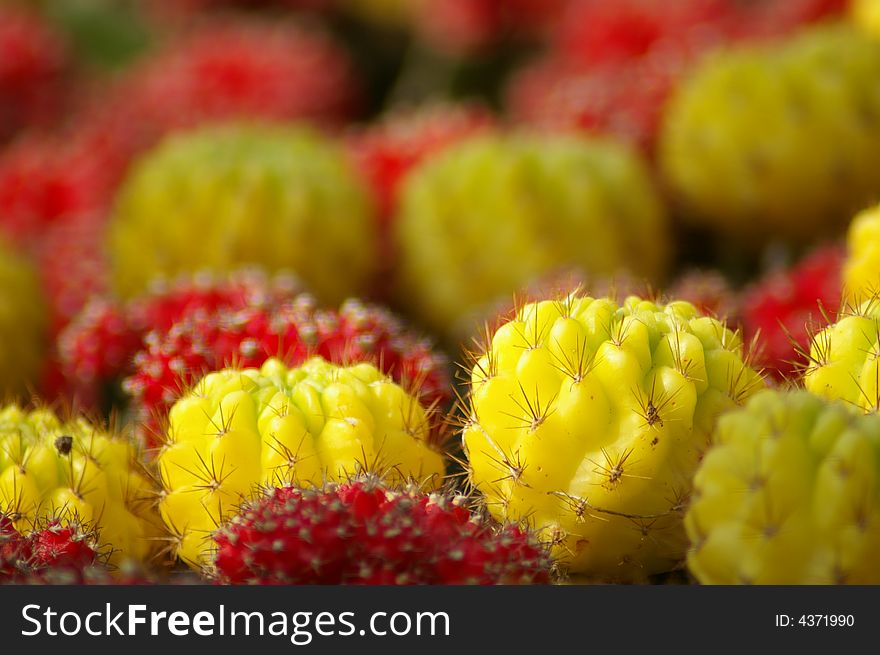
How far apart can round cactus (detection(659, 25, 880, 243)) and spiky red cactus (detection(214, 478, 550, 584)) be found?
1303 millimetres

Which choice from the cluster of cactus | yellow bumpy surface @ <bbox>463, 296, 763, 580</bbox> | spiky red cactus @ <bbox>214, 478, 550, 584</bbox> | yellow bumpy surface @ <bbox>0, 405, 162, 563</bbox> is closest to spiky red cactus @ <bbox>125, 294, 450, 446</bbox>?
the cluster of cactus

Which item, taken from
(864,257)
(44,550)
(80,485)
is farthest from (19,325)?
(864,257)

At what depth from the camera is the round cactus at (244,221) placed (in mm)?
2010

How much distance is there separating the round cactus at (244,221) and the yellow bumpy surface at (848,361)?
113cm

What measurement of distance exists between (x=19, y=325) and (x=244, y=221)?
425 millimetres

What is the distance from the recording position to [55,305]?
2068 millimetres

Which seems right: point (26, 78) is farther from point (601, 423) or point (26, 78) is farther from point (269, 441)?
point (601, 423)

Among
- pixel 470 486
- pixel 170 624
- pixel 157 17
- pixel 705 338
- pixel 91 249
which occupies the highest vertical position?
pixel 157 17

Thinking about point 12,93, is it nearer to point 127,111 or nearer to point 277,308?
point 127,111

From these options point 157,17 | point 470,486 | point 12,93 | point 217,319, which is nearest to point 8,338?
point 217,319

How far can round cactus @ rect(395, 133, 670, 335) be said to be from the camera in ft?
6.59

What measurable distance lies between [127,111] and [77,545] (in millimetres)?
2220

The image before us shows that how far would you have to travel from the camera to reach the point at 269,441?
3.53ft

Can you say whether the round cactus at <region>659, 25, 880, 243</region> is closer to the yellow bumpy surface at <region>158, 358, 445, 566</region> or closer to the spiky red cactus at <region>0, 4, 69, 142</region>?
the yellow bumpy surface at <region>158, 358, 445, 566</region>
